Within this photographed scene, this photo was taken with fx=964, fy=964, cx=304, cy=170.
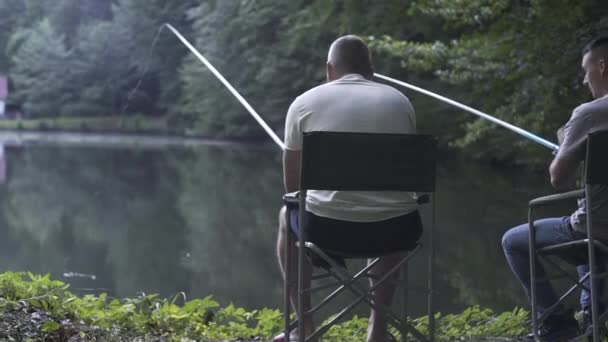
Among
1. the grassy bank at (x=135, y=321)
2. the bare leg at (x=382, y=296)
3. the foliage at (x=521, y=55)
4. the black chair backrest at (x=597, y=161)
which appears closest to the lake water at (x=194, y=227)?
the foliage at (x=521, y=55)

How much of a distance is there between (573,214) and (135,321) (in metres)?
1.54

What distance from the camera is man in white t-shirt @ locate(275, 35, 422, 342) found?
257cm

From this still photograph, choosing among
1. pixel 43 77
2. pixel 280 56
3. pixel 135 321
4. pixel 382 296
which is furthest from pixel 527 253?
pixel 43 77

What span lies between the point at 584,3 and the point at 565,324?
5.56 m

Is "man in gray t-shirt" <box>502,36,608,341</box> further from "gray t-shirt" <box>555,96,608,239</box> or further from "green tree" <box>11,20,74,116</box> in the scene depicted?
"green tree" <box>11,20,74,116</box>

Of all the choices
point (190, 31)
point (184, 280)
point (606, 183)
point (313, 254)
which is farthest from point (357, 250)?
point (190, 31)

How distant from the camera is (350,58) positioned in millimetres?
2803

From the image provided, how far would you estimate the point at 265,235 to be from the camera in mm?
10375

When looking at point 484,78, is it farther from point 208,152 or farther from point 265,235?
point 208,152

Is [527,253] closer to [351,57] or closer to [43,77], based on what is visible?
[351,57]

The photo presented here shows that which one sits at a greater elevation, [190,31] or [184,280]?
[190,31]

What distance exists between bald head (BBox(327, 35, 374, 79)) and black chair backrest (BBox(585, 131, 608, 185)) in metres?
0.73

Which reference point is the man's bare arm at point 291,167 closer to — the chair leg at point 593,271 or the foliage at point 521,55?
the chair leg at point 593,271

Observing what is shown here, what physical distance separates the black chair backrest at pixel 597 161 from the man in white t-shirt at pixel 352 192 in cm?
50
